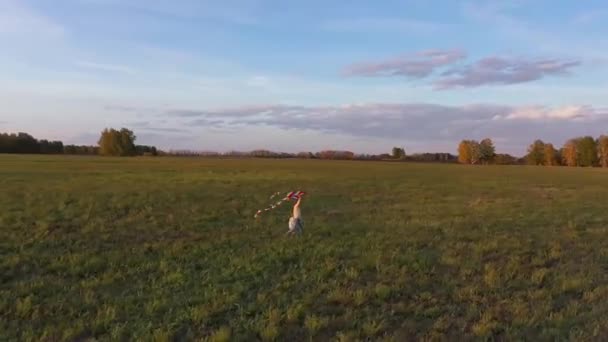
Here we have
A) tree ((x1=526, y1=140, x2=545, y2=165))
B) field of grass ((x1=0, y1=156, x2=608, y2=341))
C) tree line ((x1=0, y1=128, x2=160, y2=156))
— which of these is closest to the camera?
field of grass ((x1=0, y1=156, x2=608, y2=341))

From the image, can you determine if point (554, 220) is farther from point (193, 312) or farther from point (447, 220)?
point (193, 312)

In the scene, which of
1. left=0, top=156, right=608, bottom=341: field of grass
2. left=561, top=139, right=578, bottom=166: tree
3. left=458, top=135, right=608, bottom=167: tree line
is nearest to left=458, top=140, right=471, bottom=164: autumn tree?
left=458, top=135, right=608, bottom=167: tree line

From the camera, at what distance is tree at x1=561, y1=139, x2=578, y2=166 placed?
171 meters

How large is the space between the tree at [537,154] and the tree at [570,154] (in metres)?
6.60

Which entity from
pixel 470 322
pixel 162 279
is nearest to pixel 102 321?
pixel 162 279

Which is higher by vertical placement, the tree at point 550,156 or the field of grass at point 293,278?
the tree at point 550,156

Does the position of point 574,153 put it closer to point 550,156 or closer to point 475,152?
point 550,156

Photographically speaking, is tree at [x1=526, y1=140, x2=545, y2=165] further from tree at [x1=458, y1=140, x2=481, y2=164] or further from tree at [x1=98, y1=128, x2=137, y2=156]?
tree at [x1=98, y1=128, x2=137, y2=156]

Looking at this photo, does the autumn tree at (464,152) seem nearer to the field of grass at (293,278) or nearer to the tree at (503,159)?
the tree at (503,159)

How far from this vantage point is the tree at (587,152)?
16838cm

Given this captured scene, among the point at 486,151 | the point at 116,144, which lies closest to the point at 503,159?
the point at 486,151

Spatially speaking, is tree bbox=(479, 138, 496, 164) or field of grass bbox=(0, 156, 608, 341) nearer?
field of grass bbox=(0, 156, 608, 341)

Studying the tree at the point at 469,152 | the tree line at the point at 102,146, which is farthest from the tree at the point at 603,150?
the tree line at the point at 102,146

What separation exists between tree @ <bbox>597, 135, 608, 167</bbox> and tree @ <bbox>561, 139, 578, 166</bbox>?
6.67 metres
